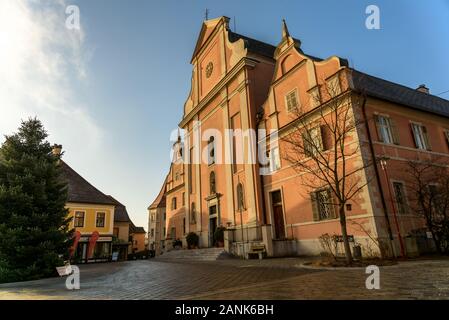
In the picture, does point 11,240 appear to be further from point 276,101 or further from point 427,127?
point 427,127

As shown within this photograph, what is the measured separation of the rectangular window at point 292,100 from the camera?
1788 cm

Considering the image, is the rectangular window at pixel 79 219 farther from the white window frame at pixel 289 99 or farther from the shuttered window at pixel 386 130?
the shuttered window at pixel 386 130

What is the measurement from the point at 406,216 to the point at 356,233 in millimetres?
2865

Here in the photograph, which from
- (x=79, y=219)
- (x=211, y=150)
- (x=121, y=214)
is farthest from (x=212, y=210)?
(x=121, y=214)

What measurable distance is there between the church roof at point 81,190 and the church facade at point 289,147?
→ 10997 mm

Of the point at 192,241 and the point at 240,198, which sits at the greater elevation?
the point at 240,198

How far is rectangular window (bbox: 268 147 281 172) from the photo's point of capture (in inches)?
755

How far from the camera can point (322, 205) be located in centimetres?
1559

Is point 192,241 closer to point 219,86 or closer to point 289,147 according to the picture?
point 289,147

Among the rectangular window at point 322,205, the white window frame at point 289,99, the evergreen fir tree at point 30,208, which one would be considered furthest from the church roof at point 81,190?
the rectangular window at point 322,205

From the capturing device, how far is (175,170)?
38.2 meters

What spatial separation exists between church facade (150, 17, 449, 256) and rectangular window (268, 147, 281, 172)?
0.23ft

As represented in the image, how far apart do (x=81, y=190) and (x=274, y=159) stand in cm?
2611

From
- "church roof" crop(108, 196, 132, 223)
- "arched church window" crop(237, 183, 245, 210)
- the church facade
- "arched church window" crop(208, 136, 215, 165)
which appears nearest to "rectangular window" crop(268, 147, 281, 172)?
the church facade
